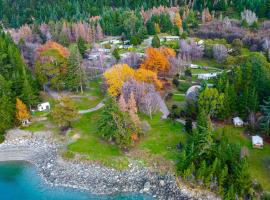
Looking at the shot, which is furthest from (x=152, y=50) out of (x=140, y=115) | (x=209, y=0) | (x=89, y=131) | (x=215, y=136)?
(x=209, y=0)

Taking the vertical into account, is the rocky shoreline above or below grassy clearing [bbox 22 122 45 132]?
below

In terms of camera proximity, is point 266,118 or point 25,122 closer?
point 266,118

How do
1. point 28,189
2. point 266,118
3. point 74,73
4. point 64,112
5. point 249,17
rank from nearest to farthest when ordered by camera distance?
point 28,189 < point 266,118 < point 64,112 < point 74,73 < point 249,17

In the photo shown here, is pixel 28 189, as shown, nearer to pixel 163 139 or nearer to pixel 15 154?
pixel 15 154

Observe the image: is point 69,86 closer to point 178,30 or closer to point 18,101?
point 18,101

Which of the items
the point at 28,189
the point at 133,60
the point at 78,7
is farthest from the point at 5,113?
the point at 78,7

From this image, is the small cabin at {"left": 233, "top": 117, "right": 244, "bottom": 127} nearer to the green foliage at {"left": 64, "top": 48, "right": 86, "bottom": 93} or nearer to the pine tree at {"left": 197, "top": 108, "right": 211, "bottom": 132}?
the pine tree at {"left": 197, "top": 108, "right": 211, "bottom": 132}

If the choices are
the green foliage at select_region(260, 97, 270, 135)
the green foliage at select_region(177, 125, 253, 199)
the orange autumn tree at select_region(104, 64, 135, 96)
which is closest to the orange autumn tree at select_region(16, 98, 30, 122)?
the orange autumn tree at select_region(104, 64, 135, 96)
